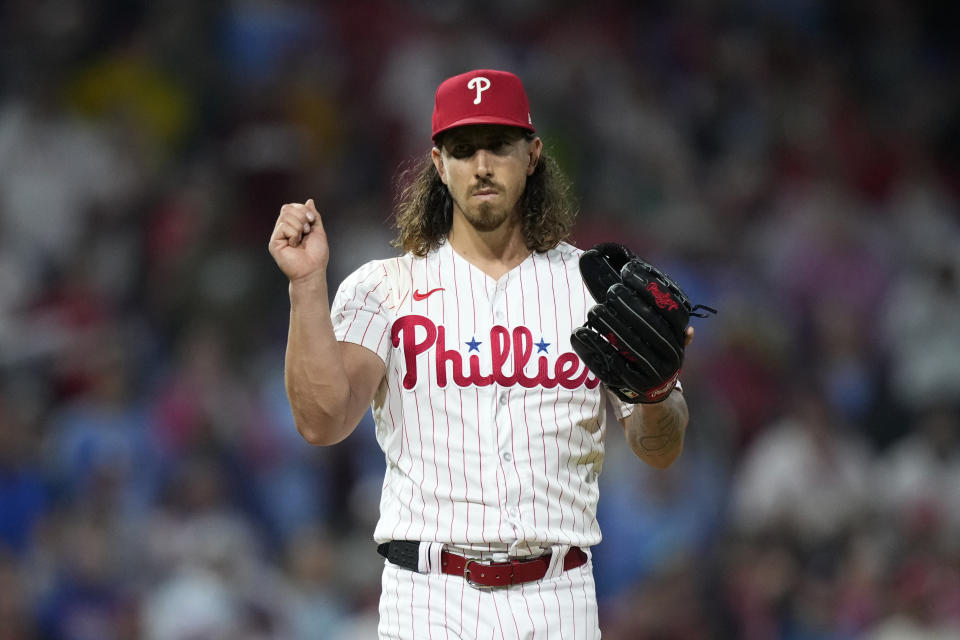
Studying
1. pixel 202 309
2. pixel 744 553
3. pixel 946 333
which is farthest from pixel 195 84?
pixel 946 333

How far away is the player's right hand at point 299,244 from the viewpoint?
7.95 ft

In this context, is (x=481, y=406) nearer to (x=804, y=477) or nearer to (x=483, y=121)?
(x=483, y=121)

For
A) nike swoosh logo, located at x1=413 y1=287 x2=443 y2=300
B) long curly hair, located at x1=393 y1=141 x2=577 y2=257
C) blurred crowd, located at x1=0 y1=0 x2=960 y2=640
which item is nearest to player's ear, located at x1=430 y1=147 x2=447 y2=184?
long curly hair, located at x1=393 y1=141 x2=577 y2=257

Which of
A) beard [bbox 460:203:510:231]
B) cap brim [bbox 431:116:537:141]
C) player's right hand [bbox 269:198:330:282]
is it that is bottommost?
player's right hand [bbox 269:198:330:282]

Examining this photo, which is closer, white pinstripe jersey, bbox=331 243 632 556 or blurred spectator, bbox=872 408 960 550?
white pinstripe jersey, bbox=331 243 632 556

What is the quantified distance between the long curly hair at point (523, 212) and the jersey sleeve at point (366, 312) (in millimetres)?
152

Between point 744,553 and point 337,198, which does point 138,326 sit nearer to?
point 337,198

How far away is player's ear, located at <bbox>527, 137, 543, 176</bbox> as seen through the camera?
2748 millimetres

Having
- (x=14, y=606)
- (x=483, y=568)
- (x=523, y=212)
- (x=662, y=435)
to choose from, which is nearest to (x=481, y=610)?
(x=483, y=568)

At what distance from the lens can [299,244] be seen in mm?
2465

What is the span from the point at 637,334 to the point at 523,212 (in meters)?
0.53

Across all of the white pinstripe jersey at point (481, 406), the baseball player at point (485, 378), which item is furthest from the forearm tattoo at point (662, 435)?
the white pinstripe jersey at point (481, 406)

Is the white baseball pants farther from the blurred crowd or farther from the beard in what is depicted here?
the blurred crowd

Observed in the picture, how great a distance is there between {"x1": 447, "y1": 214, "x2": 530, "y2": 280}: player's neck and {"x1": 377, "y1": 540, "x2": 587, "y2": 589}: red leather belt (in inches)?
25.1
